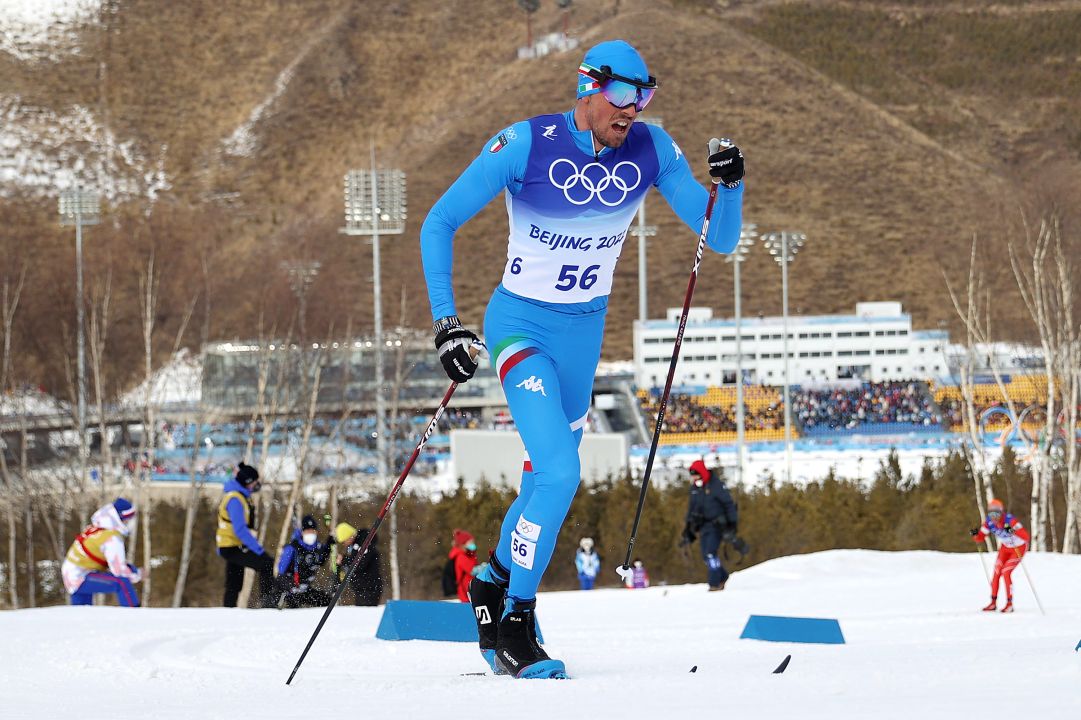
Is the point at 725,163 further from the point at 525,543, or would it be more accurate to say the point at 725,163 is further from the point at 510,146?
the point at 525,543

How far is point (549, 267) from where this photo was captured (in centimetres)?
486

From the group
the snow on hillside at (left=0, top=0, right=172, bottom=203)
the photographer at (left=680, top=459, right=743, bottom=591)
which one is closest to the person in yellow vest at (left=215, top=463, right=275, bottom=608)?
the photographer at (left=680, top=459, right=743, bottom=591)

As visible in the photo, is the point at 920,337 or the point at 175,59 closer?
the point at 920,337

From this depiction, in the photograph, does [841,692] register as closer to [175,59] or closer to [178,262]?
[178,262]

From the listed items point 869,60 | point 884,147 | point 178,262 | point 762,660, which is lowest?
point 762,660

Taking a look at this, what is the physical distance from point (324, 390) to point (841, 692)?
34.4 m

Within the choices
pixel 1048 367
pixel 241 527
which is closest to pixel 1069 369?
pixel 1048 367

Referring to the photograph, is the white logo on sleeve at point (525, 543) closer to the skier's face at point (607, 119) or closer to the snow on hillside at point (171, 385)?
the skier's face at point (607, 119)

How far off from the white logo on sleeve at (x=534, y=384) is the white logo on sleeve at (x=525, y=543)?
0.41 m

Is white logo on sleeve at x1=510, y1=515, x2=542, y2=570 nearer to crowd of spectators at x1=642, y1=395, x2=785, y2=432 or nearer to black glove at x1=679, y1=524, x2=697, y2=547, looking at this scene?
black glove at x1=679, y1=524, x2=697, y2=547

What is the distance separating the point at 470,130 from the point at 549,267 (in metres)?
90.5

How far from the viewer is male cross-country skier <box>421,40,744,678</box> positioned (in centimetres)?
470

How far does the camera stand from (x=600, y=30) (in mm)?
105625

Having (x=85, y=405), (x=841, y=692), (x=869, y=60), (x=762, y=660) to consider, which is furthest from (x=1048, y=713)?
(x=869, y=60)
